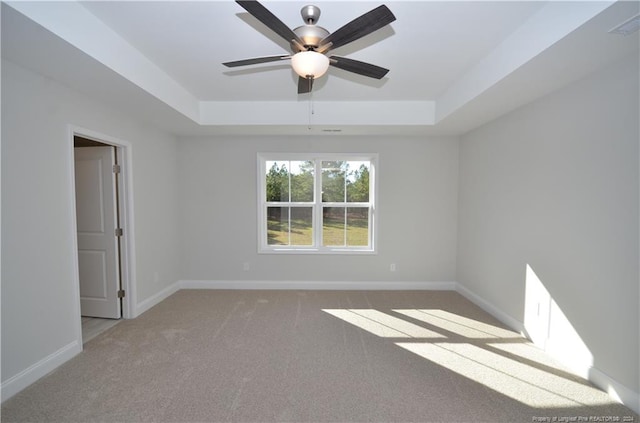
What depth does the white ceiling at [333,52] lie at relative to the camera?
1.70 metres

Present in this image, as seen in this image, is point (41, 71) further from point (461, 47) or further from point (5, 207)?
point (461, 47)

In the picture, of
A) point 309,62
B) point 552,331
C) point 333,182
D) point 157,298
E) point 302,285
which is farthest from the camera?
point 333,182

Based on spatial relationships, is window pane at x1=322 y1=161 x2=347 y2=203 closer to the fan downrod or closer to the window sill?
the window sill

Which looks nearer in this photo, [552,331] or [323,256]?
[552,331]

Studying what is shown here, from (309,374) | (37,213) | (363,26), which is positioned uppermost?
(363,26)

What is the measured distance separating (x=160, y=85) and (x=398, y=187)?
10.5ft

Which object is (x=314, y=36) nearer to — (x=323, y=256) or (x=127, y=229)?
(x=127, y=229)

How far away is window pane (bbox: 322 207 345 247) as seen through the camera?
441 cm

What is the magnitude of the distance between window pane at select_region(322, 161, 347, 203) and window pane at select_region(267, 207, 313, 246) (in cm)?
36

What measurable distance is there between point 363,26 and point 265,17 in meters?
0.50

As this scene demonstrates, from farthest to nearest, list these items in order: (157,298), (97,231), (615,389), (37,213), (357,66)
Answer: (157,298) → (97,231) → (37,213) → (615,389) → (357,66)

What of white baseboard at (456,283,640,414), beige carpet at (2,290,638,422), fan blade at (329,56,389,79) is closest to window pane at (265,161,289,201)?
beige carpet at (2,290,638,422)

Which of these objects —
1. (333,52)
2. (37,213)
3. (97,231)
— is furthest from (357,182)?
(37,213)

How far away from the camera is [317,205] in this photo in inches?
172
